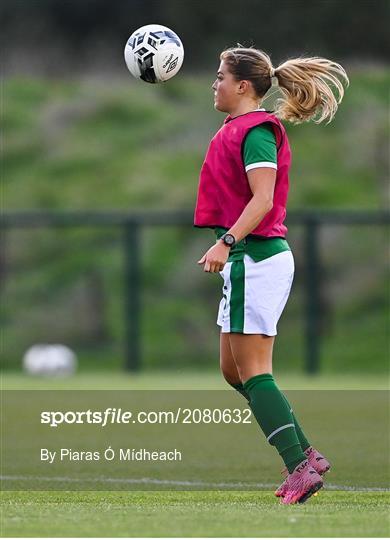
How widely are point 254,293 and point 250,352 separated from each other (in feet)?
0.87

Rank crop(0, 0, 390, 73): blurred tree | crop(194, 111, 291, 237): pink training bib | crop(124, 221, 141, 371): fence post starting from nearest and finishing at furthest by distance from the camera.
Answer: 1. crop(194, 111, 291, 237): pink training bib
2. crop(124, 221, 141, 371): fence post
3. crop(0, 0, 390, 73): blurred tree

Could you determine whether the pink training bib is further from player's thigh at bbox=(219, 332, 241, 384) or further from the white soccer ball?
the white soccer ball

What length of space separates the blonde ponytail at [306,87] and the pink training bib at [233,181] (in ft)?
0.54

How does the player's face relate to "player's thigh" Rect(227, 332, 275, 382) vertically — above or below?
above

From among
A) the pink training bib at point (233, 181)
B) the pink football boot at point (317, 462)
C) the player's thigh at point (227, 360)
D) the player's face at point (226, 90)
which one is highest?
the player's face at point (226, 90)

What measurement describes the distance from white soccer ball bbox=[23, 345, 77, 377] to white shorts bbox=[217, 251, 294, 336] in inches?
440

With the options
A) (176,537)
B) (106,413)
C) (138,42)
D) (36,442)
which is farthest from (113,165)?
(176,537)

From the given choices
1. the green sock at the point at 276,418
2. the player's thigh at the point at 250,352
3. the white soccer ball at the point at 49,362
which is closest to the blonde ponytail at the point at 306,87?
the player's thigh at the point at 250,352

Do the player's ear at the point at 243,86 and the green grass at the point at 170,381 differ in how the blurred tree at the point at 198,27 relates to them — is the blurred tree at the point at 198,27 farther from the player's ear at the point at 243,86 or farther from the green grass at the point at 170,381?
the player's ear at the point at 243,86

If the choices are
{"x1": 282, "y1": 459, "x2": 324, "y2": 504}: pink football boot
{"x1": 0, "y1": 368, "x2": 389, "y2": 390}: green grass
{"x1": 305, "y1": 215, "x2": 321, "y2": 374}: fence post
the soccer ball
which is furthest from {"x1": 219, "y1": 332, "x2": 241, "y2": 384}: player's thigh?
{"x1": 305, "y1": 215, "x2": 321, "y2": 374}: fence post

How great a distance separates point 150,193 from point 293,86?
16.8m

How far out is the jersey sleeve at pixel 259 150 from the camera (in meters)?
5.98

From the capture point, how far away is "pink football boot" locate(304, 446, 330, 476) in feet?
20.1

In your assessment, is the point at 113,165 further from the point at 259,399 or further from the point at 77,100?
the point at 259,399
